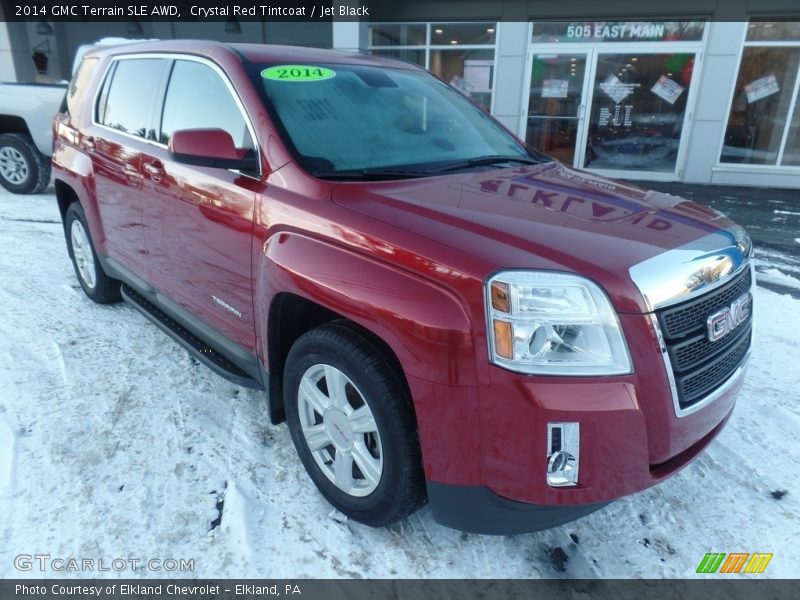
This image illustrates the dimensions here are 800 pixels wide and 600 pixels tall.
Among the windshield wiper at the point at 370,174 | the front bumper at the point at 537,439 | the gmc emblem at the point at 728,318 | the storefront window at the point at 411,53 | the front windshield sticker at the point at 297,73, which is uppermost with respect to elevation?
the storefront window at the point at 411,53

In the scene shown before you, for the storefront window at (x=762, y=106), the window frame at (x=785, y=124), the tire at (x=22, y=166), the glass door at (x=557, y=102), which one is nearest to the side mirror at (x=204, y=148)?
the tire at (x=22, y=166)

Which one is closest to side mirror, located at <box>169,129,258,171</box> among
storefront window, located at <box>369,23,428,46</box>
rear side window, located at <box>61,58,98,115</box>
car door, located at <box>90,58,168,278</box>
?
car door, located at <box>90,58,168,278</box>

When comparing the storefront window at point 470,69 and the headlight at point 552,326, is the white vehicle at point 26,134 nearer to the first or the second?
the storefront window at point 470,69

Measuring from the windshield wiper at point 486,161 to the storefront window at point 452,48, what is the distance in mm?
8667

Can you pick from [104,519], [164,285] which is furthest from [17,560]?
[164,285]

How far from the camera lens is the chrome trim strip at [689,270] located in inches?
67.8

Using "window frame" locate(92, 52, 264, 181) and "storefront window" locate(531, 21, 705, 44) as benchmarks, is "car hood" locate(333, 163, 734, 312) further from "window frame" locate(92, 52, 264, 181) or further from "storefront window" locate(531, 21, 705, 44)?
"storefront window" locate(531, 21, 705, 44)

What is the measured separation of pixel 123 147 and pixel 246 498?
7.56 ft

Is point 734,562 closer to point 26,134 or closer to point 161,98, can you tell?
point 161,98

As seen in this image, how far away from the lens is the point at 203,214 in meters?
2.69

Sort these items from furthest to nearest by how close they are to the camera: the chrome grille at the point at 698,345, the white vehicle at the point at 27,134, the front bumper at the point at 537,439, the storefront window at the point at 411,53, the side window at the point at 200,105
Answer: the storefront window at the point at 411,53 < the white vehicle at the point at 27,134 < the side window at the point at 200,105 < the chrome grille at the point at 698,345 < the front bumper at the point at 537,439

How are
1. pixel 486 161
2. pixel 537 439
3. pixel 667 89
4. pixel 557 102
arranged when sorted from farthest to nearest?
pixel 557 102, pixel 667 89, pixel 486 161, pixel 537 439

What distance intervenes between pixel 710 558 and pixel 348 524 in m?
1.41

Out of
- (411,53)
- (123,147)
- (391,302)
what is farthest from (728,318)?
(411,53)
